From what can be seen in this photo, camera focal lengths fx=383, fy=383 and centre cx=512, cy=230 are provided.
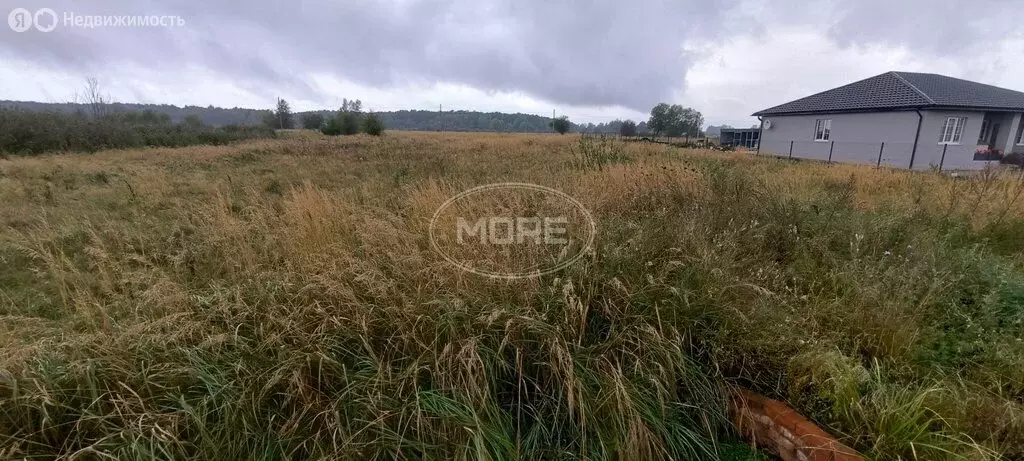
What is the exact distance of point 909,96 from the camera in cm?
1516

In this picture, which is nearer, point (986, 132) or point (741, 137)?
point (986, 132)

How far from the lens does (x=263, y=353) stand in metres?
1.99

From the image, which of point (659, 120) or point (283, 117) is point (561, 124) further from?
point (283, 117)

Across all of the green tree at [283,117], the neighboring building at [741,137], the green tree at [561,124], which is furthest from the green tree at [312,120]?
the neighboring building at [741,137]

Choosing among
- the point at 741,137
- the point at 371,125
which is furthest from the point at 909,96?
the point at 371,125

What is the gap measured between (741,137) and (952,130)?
25904 millimetres

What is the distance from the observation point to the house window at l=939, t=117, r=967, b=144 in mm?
Result: 14703

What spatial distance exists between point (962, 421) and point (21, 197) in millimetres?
12088

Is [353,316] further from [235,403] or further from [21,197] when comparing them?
[21,197]

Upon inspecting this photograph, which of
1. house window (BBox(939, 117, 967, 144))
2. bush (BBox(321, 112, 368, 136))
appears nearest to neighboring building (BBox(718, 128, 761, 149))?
house window (BBox(939, 117, 967, 144))

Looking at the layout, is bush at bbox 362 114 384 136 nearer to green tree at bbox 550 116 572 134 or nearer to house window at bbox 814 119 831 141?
green tree at bbox 550 116 572 134

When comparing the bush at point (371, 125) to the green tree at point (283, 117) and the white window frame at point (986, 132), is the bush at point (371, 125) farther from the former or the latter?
the white window frame at point (986, 132)

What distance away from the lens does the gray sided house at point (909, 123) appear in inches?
568

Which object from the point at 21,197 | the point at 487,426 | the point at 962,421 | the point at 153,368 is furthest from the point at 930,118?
the point at 21,197
